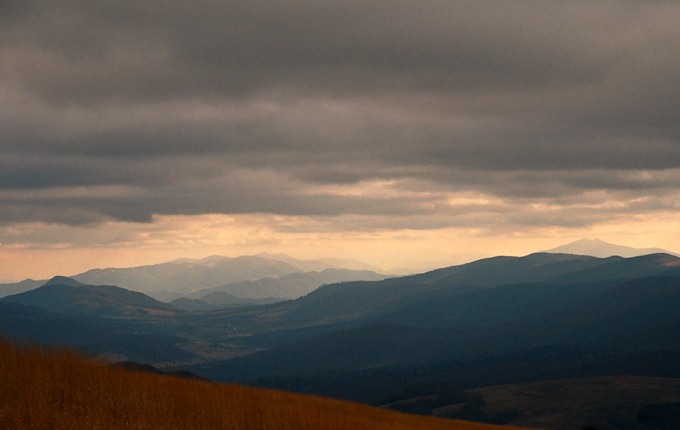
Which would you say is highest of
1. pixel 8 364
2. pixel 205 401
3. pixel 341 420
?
pixel 8 364

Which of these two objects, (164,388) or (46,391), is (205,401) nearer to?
(164,388)

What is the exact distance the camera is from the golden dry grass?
757 inches

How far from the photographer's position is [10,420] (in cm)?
1798

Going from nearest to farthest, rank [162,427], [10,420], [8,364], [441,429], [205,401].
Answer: [10,420], [162,427], [8,364], [205,401], [441,429]

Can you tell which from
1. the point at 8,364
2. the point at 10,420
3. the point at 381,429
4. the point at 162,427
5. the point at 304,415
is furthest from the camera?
the point at 381,429

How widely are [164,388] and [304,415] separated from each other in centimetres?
597

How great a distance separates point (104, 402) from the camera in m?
21.4

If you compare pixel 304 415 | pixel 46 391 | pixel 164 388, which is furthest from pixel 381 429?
pixel 46 391

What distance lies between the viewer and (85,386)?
22.3 meters

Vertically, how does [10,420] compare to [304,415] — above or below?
above

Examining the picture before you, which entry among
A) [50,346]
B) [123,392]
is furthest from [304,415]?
[50,346]

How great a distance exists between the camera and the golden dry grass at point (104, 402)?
19.2m

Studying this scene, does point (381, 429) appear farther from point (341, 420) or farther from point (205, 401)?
point (205, 401)

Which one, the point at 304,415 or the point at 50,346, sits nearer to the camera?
the point at 50,346
